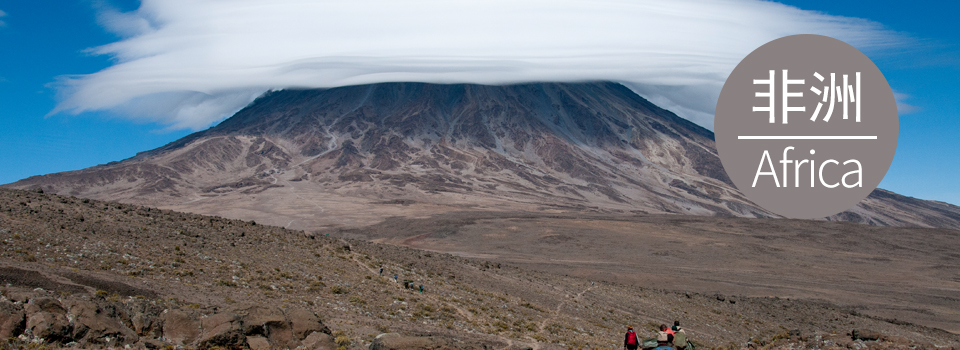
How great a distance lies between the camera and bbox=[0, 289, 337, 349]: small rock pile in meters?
10.6

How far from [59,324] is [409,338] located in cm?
678

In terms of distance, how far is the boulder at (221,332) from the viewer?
11.6 metres

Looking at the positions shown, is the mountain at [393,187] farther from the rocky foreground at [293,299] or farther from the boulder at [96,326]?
the boulder at [96,326]

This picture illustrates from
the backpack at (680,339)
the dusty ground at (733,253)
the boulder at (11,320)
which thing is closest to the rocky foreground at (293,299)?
the boulder at (11,320)

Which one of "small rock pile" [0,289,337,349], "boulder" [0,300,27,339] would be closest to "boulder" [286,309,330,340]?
"small rock pile" [0,289,337,349]

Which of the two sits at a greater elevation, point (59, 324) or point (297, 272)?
point (59, 324)

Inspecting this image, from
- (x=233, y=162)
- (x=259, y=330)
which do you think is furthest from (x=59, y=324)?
(x=233, y=162)

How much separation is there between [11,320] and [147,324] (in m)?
2.40

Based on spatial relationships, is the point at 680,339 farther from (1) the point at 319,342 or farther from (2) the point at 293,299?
(2) the point at 293,299

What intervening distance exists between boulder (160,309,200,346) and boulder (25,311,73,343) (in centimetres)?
185

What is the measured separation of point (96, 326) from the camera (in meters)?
11.1

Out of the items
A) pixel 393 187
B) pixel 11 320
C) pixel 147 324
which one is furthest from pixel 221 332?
pixel 393 187

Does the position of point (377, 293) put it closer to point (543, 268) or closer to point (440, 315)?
point (440, 315)

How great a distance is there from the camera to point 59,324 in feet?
35.1
